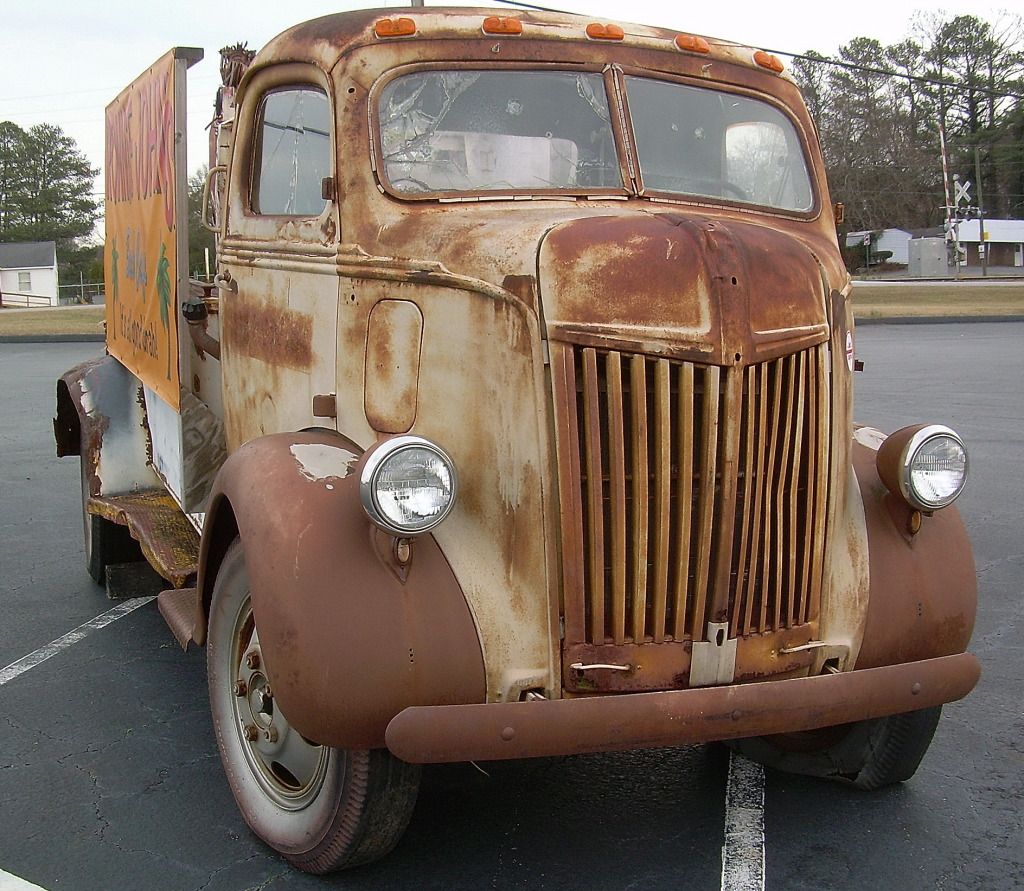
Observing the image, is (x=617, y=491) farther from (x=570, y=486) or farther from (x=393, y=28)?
(x=393, y=28)

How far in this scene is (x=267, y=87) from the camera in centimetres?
436

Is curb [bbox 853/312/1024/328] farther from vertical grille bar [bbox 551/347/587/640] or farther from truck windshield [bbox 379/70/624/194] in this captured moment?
vertical grille bar [bbox 551/347/587/640]

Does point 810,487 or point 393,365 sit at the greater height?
point 393,365

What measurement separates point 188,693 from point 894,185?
2700 inches

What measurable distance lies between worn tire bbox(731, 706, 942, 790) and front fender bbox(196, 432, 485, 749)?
140 cm

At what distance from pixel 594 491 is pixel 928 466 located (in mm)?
1053

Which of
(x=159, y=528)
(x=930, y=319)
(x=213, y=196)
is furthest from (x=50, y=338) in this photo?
Answer: (x=213, y=196)

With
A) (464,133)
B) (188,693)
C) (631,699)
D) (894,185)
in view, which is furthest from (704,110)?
(894,185)

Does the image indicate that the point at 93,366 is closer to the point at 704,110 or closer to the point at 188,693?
the point at 188,693

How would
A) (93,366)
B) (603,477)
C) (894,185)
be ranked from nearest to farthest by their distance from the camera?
1. (603,477)
2. (93,366)
3. (894,185)

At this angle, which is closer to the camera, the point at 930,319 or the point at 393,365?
the point at 393,365

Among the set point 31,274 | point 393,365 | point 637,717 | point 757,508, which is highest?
point 31,274

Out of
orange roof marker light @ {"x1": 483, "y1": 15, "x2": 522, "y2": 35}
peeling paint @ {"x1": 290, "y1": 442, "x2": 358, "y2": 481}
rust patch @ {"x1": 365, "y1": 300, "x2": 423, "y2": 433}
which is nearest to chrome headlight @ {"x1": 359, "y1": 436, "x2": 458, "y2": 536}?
peeling paint @ {"x1": 290, "y1": 442, "x2": 358, "y2": 481}

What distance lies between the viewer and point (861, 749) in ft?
13.0
